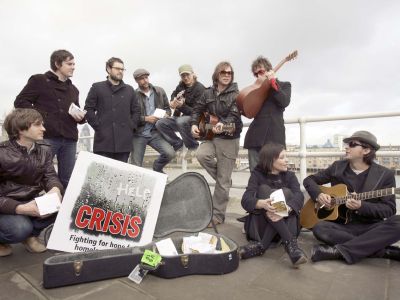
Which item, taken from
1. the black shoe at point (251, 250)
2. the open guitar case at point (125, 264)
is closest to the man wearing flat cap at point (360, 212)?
the black shoe at point (251, 250)

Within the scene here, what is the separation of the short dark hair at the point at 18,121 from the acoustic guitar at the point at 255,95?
7.16ft

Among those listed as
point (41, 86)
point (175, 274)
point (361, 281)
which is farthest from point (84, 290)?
point (41, 86)

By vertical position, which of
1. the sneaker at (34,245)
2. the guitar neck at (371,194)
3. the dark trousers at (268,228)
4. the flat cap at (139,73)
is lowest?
the sneaker at (34,245)

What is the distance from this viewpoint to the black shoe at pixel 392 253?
269 centimetres

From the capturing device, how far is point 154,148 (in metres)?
4.62

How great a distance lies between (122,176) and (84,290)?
1113mm

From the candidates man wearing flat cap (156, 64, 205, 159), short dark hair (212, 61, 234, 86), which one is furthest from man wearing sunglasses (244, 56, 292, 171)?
man wearing flat cap (156, 64, 205, 159)

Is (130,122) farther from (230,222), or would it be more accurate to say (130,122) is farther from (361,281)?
(361,281)

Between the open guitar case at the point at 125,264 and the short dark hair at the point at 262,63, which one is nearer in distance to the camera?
the open guitar case at the point at 125,264

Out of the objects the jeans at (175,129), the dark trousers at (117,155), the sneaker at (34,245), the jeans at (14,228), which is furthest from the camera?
the jeans at (175,129)

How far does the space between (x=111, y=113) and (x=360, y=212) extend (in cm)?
310

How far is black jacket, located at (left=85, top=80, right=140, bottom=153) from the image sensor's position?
12.7ft

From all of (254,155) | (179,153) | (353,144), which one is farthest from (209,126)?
(353,144)

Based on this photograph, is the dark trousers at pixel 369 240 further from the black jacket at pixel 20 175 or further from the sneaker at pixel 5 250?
the sneaker at pixel 5 250
